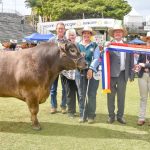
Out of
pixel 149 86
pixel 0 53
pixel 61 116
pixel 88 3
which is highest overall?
pixel 88 3

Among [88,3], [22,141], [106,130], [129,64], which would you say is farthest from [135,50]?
[88,3]

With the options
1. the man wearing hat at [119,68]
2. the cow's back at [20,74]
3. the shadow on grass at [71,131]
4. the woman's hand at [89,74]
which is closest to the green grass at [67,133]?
the shadow on grass at [71,131]

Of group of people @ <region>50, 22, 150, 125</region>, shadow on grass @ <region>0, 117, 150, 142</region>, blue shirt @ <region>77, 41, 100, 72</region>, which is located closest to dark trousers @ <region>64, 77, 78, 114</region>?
group of people @ <region>50, 22, 150, 125</region>

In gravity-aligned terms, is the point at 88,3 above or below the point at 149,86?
above

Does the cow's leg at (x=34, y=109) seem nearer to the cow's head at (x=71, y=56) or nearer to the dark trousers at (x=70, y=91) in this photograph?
the cow's head at (x=71, y=56)

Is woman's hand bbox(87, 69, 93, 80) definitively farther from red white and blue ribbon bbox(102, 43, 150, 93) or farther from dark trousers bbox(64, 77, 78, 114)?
dark trousers bbox(64, 77, 78, 114)

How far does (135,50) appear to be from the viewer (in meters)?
8.73

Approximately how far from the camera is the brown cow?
8.06 meters

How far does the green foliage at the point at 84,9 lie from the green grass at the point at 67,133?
156 feet

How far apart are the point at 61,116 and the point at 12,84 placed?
209cm

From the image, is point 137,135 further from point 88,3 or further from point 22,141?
point 88,3

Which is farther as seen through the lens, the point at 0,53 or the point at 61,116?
the point at 61,116

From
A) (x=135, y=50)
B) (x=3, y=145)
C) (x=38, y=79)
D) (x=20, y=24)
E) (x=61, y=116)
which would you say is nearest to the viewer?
(x=3, y=145)

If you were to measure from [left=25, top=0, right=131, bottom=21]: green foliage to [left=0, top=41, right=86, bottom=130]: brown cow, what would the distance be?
4856cm
